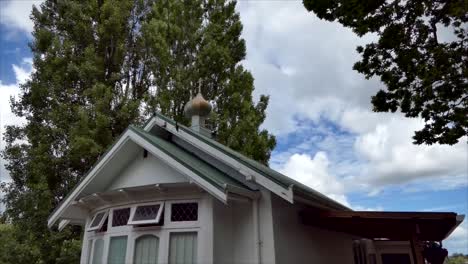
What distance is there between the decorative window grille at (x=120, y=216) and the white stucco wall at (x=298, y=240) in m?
3.16

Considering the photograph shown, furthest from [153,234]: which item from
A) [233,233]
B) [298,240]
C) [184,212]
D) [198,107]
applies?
[198,107]

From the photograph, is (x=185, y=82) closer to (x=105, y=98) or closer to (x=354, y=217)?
(x=105, y=98)

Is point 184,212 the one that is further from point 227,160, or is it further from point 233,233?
point 227,160

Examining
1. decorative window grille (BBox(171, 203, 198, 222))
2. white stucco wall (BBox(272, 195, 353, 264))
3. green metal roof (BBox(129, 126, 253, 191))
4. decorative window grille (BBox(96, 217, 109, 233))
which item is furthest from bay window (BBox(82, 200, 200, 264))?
white stucco wall (BBox(272, 195, 353, 264))

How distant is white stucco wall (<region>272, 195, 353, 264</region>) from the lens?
24.0 ft

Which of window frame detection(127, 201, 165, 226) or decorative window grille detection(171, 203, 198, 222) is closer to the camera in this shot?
window frame detection(127, 201, 165, 226)

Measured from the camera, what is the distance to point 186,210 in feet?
23.7

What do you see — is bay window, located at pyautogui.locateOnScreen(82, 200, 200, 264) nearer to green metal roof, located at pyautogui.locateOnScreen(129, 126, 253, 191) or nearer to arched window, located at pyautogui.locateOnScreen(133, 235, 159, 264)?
arched window, located at pyautogui.locateOnScreen(133, 235, 159, 264)

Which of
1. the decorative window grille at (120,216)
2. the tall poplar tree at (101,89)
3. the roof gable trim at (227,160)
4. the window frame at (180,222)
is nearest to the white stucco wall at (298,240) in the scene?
the roof gable trim at (227,160)

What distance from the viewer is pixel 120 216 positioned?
25.6 ft

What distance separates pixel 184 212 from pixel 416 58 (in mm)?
5296

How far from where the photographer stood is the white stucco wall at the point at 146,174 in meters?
8.03

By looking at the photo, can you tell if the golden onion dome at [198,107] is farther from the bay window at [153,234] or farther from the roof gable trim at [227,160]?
the bay window at [153,234]

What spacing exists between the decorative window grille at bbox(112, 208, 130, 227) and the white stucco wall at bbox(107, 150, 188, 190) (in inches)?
30.9
